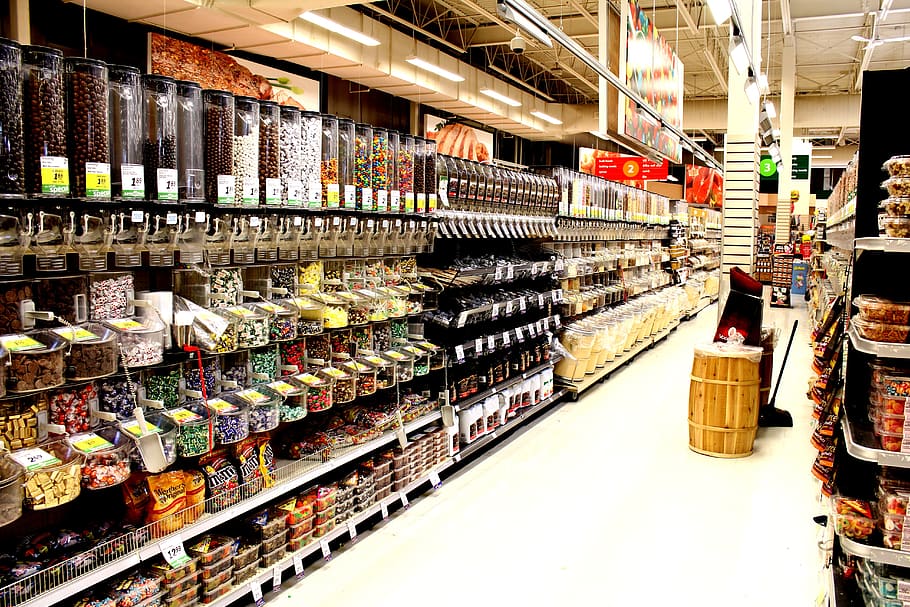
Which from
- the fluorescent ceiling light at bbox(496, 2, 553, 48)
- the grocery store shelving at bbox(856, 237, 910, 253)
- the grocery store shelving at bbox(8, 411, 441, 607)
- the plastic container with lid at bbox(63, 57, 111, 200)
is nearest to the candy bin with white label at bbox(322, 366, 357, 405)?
Result: the grocery store shelving at bbox(8, 411, 441, 607)

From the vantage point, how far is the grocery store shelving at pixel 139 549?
2.33 m

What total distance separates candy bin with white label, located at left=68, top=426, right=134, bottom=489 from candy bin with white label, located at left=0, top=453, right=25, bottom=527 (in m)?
0.25

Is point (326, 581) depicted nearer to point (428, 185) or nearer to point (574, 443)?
point (428, 185)

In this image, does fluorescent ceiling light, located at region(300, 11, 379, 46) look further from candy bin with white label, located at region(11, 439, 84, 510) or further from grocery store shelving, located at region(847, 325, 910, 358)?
grocery store shelving, located at region(847, 325, 910, 358)

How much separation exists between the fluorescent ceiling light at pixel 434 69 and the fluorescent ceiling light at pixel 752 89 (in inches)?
167

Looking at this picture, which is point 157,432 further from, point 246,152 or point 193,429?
point 246,152

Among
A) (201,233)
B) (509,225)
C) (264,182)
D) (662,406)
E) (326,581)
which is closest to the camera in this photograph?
(201,233)

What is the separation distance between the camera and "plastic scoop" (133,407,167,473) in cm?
260

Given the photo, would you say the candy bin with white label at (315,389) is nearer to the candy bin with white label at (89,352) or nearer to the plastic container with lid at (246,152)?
the plastic container with lid at (246,152)

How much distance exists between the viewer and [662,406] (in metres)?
7.45

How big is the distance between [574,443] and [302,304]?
10.7 ft

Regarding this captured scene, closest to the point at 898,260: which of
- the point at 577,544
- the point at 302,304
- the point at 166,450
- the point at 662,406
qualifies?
the point at 577,544

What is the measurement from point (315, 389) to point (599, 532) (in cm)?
197

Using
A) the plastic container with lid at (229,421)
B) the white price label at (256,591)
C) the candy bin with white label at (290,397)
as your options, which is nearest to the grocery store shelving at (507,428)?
the candy bin with white label at (290,397)
